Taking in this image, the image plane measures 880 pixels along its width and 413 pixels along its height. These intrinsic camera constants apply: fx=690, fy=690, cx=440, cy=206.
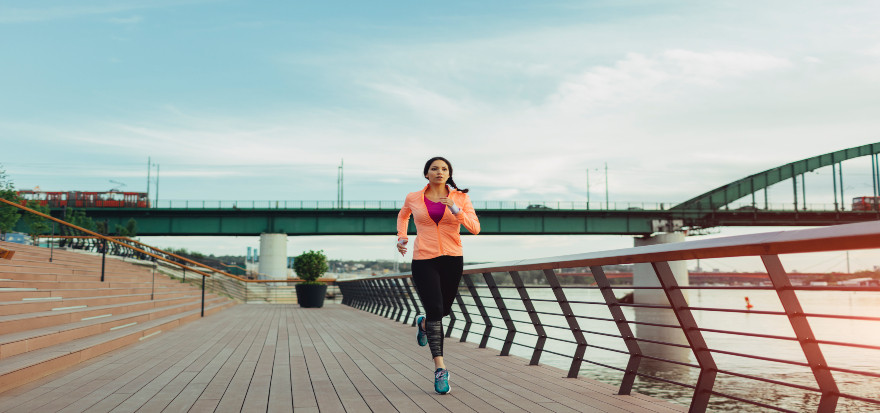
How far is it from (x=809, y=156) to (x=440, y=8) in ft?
203

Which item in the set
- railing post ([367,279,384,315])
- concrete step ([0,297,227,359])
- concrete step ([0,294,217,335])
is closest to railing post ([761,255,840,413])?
concrete step ([0,297,227,359])

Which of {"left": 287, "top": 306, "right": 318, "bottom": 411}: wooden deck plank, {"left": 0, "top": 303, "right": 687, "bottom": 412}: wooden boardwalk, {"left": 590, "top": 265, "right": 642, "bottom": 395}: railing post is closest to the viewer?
{"left": 0, "top": 303, "right": 687, "bottom": 412}: wooden boardwalk

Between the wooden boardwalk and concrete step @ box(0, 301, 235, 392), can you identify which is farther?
concrete step @ box(0, 301, 235, 392)

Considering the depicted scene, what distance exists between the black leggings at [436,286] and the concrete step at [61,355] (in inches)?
115

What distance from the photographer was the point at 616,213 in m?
52.8

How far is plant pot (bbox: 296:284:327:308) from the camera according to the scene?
24.3 meters

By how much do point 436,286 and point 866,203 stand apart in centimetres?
6711

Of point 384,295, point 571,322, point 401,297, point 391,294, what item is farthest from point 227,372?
point 384,295

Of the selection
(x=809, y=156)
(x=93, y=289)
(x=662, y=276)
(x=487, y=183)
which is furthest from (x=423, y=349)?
(x=809, y=156)

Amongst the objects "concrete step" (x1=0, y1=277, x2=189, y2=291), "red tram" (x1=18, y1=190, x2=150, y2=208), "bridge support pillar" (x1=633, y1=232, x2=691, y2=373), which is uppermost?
"red tram" (x1=18, y1=190, x2=150, y2=208)

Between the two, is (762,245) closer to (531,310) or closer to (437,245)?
(437,245)

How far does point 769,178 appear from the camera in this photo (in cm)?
6347

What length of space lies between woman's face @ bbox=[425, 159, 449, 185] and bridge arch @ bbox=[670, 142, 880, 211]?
52435mm

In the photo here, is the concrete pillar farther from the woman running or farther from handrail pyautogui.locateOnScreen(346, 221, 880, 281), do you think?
handrail pyautogui.locateOnScreen(346, 221, 880, 281)
